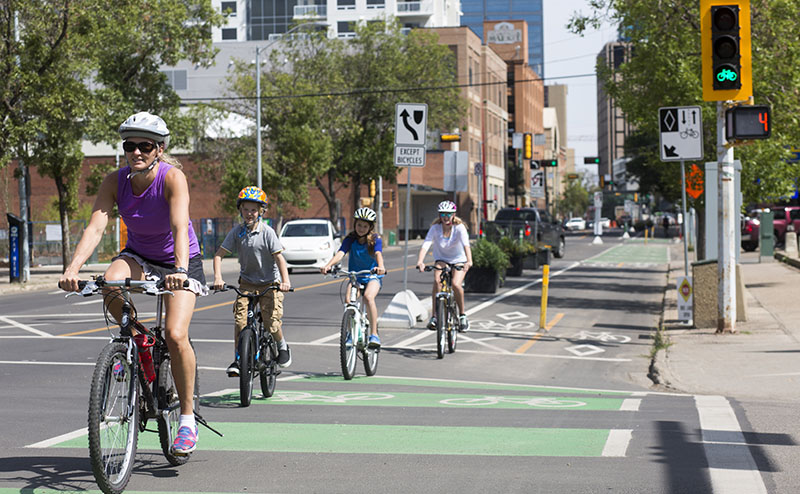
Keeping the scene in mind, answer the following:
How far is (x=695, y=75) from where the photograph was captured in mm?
23344

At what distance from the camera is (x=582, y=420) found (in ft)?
28.3

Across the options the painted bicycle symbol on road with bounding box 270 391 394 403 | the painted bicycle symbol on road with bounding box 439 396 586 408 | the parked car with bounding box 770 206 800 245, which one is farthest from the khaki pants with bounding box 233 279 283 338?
the parked car with bounding box 770 206 800 245

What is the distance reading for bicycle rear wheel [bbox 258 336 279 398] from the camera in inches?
384

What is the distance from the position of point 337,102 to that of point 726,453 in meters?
49.7

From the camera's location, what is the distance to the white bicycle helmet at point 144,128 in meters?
5.97

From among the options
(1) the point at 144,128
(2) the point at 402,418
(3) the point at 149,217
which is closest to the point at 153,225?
(3) the point at 149,217

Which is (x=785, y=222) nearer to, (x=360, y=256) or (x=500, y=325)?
(x=500, y=325)

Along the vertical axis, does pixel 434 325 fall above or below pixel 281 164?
below

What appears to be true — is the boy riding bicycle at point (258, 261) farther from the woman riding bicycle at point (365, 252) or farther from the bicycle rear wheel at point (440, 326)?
the bicycle rear wheel at point (440, 326)

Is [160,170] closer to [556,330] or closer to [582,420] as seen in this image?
[582,420]

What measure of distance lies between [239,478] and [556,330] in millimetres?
12159

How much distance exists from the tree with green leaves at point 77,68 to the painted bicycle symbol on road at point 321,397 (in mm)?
20274

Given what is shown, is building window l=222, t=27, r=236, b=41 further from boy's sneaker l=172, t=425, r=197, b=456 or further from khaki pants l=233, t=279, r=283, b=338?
boy's sneaker l=172, t=425, r=197, b=456

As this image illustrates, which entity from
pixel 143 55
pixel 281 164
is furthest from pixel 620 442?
pixel 281 164
